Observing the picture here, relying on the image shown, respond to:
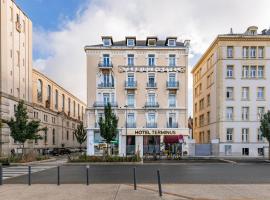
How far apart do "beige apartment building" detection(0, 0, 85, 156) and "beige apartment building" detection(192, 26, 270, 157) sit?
29.2 metres

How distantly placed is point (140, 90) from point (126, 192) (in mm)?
35133

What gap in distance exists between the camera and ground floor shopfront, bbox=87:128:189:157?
145 feet

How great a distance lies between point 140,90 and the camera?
45.8m

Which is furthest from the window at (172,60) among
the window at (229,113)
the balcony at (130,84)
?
the window at (229,113)

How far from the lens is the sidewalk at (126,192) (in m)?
10.2

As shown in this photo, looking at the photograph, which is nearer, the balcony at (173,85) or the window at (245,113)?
the balcony at (173,85)

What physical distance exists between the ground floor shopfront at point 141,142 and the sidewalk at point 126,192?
31.8 m

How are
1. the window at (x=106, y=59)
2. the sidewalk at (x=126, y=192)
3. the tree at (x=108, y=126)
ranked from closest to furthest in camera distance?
the sidewalk at (x=126, y=192) → the tree at (x=108, y=126) → the window at (x=106, y=59)

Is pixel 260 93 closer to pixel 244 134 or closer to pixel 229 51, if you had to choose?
A: pixel 244 134

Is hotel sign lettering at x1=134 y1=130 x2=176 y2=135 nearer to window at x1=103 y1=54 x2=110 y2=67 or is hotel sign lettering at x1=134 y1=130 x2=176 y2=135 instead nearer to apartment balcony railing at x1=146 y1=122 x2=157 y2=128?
apartment balcony railing at x1=146 y1=122 x2=157 y2=128

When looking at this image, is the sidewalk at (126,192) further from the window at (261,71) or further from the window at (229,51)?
the window at (261,71)

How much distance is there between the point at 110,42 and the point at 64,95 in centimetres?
2942

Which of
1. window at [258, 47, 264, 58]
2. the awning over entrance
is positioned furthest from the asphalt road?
window at [258, 47, 264, 58]

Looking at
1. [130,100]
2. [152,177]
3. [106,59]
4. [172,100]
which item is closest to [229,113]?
[172,100]
